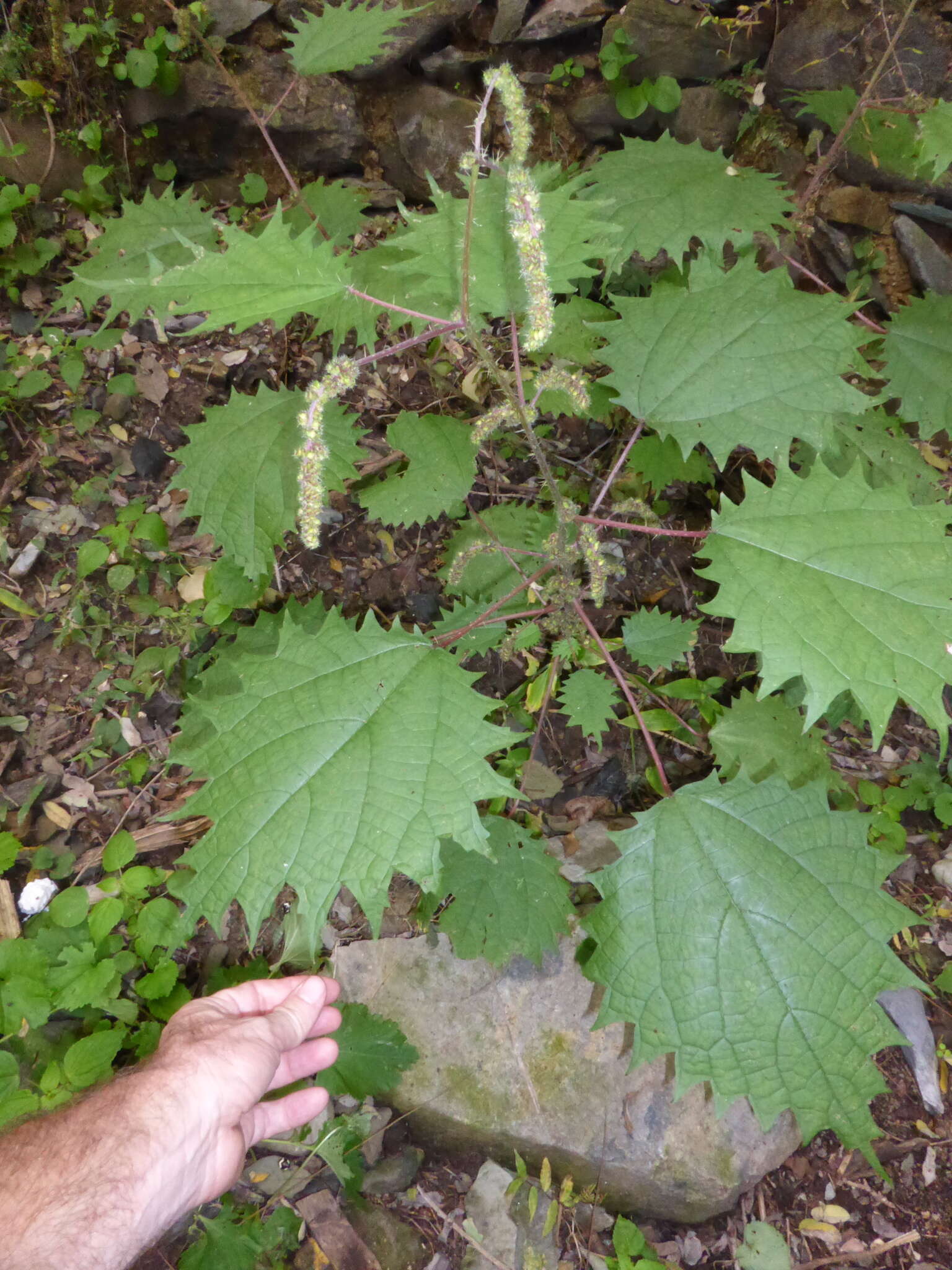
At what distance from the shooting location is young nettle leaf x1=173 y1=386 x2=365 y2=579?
2.33 m

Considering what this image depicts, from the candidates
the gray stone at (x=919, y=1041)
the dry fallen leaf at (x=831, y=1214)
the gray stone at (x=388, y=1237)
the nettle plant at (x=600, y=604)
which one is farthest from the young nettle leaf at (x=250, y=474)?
the dry fallen leaf at (x=831, y=1214)

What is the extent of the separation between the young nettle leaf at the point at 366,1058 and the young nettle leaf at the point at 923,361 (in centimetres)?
266

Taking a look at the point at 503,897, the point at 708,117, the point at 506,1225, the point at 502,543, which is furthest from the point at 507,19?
the point at 506,1225

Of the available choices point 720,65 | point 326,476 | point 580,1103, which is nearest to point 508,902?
point 580,1103

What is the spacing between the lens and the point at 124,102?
3225 mm

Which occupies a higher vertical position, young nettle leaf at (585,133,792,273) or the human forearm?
young nettle leaf at (585,133,792,273)

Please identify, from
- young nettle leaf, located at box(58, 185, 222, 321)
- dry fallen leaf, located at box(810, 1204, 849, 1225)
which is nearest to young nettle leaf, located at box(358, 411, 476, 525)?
young nettle leaf, located at box(58, 185, 222, 321)

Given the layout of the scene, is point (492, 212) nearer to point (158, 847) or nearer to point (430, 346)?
point (430, 346)

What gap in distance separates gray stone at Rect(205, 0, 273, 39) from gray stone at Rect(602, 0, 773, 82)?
4.46 feet

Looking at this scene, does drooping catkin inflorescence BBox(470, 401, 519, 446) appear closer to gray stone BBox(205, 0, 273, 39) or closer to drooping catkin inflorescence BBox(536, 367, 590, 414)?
drooping catkin inflorescence BBox(536, 367, 590, 414)

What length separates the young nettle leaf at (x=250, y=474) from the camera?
7.65 ft

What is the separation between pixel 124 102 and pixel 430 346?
64.2 inches

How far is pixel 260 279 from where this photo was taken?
1.56 meters

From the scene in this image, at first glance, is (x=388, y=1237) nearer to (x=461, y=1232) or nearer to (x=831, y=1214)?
(x=461, y=1232)
